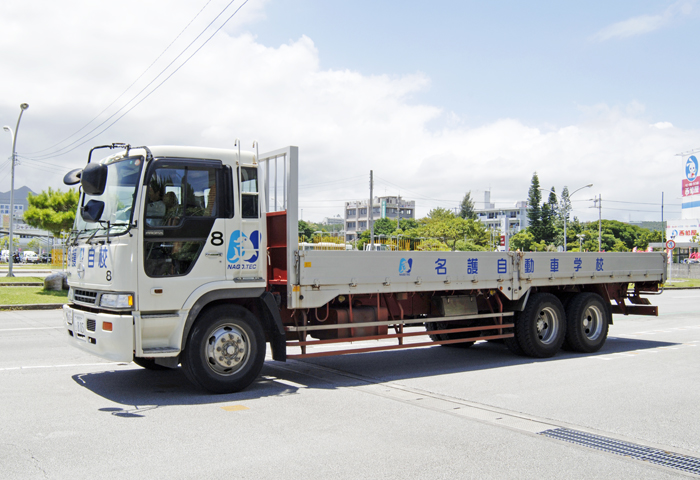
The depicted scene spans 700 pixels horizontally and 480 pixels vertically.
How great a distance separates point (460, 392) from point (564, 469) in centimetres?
275

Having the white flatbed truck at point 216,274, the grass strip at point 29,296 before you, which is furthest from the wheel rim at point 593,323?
the grass strip at point 29,296

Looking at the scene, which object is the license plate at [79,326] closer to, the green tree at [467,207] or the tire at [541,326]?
the tire at [541,326]

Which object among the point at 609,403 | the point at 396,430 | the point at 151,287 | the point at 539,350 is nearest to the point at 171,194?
the point at 151,287

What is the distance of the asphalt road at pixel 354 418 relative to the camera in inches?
183

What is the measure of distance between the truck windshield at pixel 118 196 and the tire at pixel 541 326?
6.34 m

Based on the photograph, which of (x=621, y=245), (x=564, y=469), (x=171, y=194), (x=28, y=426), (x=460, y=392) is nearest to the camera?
Answer: (x=564, y=469)

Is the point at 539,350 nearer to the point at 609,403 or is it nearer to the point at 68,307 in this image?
the point at 609,403

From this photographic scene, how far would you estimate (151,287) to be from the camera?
6.56m

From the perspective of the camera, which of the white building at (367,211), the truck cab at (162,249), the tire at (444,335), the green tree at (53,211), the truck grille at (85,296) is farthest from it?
the white building at (367,211)

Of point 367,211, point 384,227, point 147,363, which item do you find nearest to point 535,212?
point 384,227

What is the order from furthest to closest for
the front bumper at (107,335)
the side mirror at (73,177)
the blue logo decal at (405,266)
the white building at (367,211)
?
the white building at (367,211)
the blue logo decal at (405,266)
the side mirror at (73,177)
the front bumper at (107,335)

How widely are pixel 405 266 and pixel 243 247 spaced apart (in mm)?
2360

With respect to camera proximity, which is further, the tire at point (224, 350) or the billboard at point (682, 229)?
the billboard at point (682, 229)

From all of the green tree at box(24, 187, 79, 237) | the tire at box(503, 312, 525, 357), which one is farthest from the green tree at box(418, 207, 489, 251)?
the tire at box(503, 312, 525, 357)
